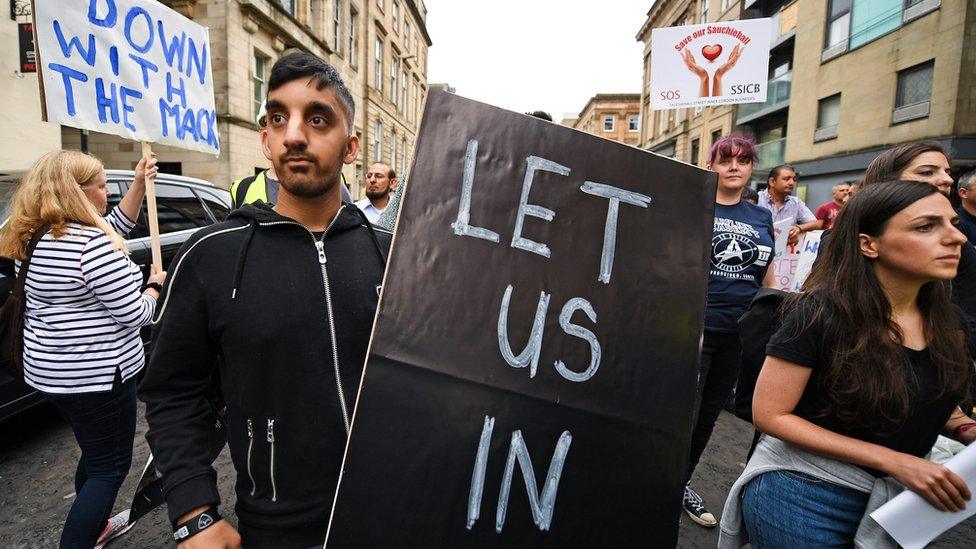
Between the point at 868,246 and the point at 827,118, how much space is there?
810 inches

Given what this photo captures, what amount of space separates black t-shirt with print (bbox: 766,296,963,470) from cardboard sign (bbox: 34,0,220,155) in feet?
11.1

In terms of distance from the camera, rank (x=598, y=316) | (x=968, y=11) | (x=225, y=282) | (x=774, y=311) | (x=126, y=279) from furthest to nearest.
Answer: (x=968, y=11) < (x=126, y=279) < (x=774, y=311) < (x=225, y=282) < (x=598, y=316)

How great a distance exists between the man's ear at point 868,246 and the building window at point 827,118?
1952cm

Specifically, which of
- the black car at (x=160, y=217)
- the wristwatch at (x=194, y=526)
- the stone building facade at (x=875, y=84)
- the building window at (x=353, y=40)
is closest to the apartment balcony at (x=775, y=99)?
the stone building facade at (x=875, y=84)

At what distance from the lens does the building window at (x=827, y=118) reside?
17.5 m

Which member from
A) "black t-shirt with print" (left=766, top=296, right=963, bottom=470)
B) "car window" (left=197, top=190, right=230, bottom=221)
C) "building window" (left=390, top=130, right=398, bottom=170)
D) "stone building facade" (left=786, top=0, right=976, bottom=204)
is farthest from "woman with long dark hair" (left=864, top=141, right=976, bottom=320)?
"building window" (left=390, top=130, right=398, bottom=170)

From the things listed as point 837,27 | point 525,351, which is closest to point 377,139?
point 837,27

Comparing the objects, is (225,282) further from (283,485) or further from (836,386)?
(836,386)

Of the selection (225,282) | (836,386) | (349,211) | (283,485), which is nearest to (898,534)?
(836,386)

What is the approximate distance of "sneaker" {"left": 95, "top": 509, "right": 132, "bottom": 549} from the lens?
8.09ft

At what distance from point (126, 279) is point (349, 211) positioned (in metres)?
1.35

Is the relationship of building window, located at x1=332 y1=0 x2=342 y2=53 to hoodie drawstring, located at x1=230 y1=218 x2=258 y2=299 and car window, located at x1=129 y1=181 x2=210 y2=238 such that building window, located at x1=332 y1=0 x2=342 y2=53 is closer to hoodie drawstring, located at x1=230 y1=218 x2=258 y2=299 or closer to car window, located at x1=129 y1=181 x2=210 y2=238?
car window, located at x1=129 y1=181 x2=210 y2=238

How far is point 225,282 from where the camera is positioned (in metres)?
1.18

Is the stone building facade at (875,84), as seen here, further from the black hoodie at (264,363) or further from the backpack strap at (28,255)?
the backpack strap at (28,255)
